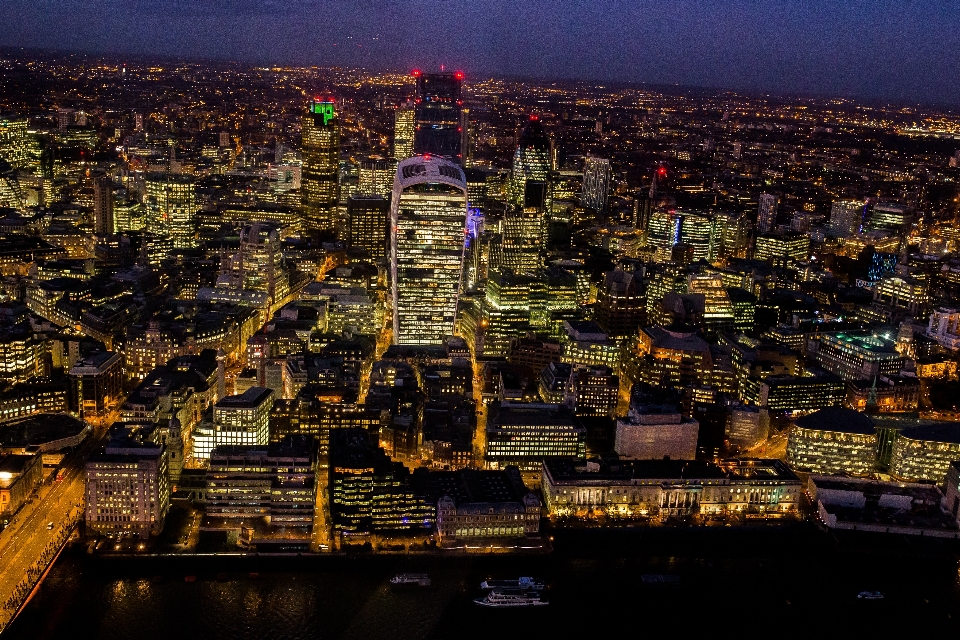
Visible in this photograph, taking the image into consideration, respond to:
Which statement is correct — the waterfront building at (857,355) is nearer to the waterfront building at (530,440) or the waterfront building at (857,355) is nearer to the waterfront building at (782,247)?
the waterfront building at (530,440)

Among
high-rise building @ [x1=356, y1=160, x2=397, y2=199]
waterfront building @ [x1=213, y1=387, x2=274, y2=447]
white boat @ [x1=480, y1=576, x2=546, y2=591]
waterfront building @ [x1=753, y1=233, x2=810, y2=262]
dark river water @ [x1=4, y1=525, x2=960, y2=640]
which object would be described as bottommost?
dark river water @ [x1=4, y1=525, x2=960, y2=640]

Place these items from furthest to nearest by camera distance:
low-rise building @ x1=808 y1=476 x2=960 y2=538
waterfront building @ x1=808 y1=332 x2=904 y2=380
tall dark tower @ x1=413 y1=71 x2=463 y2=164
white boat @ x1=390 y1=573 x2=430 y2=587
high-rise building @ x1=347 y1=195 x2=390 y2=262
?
tall dark tower @ x1=413 y1=71 x2=463 y2=164 < high-rise building @ x1=347 y1=195 x2=390 y2=262 < waterfront building @ x1=808 y1=332 x2=904 y2=380 < low-rise building @ x1=808 y1=476 x2=960 y2=538 < white boat @ x1=390 y1=573 x2=430 y2=587

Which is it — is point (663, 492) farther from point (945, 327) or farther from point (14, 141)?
point (14, 141)

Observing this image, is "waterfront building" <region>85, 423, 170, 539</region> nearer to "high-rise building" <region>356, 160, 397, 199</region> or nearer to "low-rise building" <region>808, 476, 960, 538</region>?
"low-rise building" <region>808, 476, 960, 538</region>

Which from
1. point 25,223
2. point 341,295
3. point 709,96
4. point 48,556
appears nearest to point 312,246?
point 341,295

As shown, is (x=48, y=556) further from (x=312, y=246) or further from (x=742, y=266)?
(x=742, y=266)

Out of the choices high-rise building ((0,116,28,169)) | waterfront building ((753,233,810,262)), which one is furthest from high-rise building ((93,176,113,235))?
waterfront building ((753,233,810,262))

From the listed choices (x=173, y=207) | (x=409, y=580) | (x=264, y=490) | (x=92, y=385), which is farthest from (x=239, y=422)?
(x=173, y=207)
